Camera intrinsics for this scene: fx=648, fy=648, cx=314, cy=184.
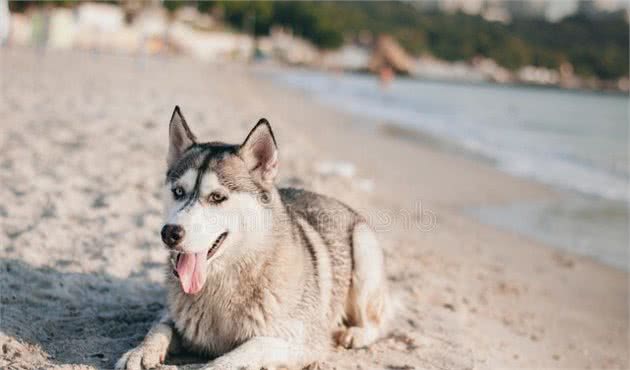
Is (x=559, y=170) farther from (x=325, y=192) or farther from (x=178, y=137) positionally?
(x=178, y=137)

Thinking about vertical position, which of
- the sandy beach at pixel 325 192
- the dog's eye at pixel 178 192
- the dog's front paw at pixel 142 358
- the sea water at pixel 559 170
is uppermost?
the dog's eye at pixel 178 192

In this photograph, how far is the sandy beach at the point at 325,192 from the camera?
475 cm

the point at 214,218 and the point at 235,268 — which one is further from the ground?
the point at 214,218

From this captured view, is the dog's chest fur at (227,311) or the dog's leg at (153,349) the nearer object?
the dog's leg at (153,349)

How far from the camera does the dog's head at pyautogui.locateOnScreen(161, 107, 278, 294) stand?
12.3ft

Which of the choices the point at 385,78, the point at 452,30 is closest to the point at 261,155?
the point at 385,78

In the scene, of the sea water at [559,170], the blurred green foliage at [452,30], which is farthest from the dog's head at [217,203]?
the blurred green foliage at [452,30]

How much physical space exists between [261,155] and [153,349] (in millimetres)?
1395

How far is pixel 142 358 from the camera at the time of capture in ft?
13.0

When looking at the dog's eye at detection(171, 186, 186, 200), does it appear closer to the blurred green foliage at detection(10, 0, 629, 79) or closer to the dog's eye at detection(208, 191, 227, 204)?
the dog's eye at detection(208, 191, 227, 204)

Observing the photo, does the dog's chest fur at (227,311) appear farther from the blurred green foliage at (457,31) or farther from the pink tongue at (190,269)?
the blurred green foliage at (457,31)

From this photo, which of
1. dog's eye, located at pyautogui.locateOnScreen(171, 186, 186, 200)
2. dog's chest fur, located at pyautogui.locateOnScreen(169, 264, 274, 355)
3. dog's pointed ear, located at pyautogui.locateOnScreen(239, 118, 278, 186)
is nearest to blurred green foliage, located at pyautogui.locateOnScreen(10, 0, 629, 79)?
dog's pointed ear, located at pyautogui.locateOnScreen(239, 118, 278, 186)

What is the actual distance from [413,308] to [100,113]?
35.1 ft

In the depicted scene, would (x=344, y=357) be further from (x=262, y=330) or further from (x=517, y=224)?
(x=517, y=224)
